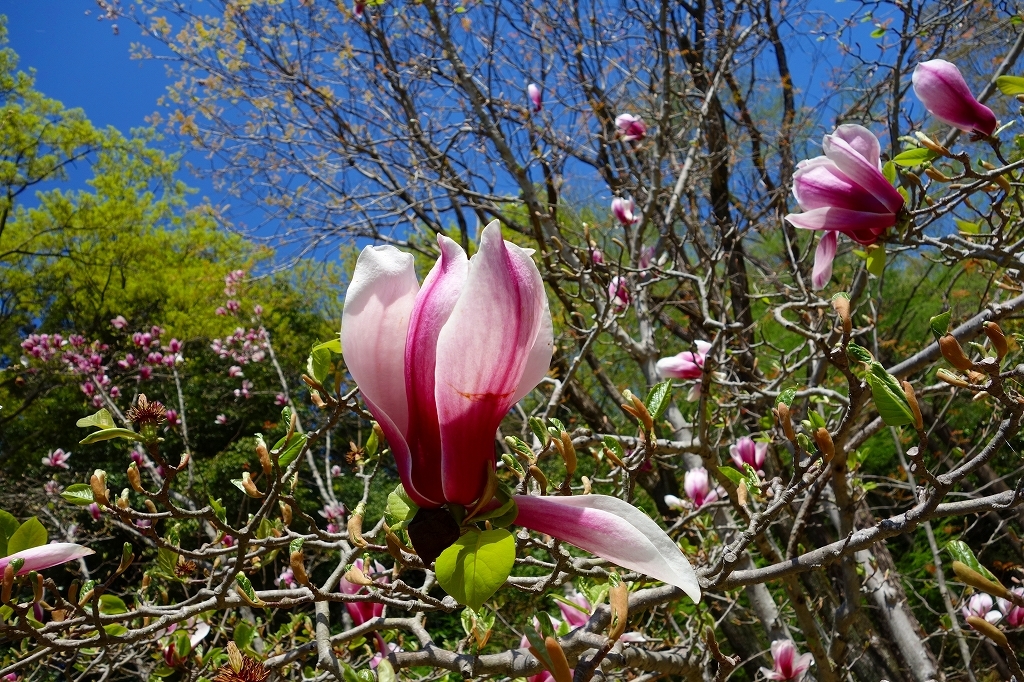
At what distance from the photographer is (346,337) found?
0.43m

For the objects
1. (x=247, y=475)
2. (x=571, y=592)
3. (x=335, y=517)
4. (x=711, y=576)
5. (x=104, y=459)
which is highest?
(x=247, y=475)

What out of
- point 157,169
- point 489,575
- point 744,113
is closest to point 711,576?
point 489,575

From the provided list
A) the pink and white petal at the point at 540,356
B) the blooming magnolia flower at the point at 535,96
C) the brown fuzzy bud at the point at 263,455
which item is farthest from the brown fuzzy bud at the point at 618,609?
the blooming magnolia flower at the point at 535,96

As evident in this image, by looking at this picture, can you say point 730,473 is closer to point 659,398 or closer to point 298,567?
point 659,398

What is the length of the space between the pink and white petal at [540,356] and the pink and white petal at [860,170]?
2.19ft

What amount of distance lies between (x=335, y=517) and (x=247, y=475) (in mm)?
1473

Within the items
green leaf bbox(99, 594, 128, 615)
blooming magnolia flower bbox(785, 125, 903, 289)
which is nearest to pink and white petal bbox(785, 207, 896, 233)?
blooming magnolia flower bbox(785, 125, 903, 289)

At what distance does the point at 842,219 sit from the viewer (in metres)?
0.94

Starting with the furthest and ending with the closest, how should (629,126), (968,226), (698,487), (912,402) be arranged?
(629,126)
(698,487)
(968,226)
(912,402)

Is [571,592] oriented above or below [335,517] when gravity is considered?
below

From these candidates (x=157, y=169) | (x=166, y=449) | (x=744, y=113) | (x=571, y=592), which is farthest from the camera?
(x=157, y=169)

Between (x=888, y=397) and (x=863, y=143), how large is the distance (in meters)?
0.55

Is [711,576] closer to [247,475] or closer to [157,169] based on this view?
[247,475]

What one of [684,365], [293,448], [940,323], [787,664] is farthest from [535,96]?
[940,323]
